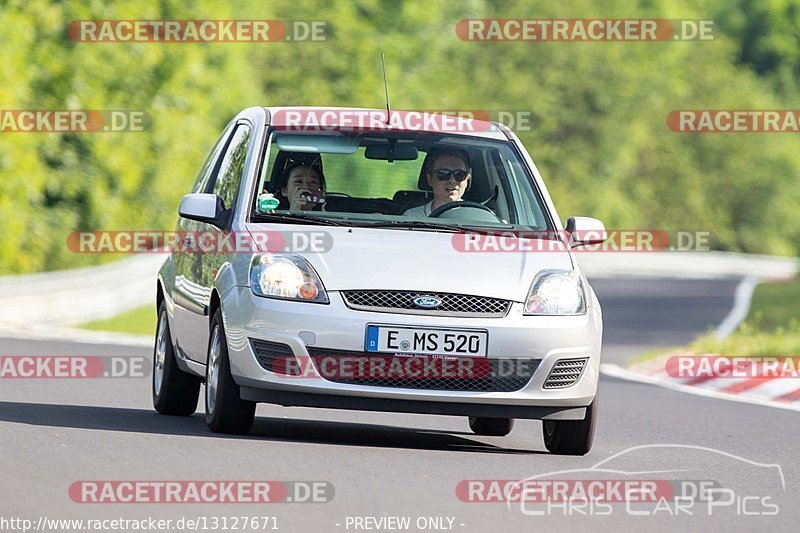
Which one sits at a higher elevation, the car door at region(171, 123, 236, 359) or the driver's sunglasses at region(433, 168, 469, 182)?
the driver's sunglasses at region(433, 168, 469, 182)

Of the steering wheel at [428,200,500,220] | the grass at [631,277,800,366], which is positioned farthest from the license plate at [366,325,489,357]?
the grass at [631,277,800,366]

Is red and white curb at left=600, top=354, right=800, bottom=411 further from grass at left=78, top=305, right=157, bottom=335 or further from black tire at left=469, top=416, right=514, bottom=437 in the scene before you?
grass at left=78, top=305, right=157, bottom=335

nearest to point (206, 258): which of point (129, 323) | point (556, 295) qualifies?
point (556, 295)

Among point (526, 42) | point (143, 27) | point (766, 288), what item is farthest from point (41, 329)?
point (526, 42)

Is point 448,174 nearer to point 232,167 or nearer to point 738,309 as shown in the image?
point 232,167

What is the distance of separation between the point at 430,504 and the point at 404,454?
1.83 metres

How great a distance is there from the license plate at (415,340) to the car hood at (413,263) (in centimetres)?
22

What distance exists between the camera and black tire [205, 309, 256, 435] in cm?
973

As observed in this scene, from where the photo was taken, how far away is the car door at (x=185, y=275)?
10961 millimetres

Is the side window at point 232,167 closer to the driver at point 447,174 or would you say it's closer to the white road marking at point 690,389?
the driver at point 447,174

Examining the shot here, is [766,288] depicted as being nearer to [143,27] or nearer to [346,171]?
[143,27]

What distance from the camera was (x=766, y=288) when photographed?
47375mm

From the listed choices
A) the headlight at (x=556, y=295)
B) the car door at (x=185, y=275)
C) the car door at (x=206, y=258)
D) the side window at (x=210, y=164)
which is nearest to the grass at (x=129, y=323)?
the side window at (x=210, y=164)

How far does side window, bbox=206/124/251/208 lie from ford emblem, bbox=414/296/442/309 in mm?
1534
